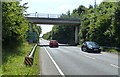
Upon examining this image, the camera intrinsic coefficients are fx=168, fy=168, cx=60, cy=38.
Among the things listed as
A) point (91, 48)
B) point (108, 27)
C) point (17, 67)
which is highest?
point (108, 27)

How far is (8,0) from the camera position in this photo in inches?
524

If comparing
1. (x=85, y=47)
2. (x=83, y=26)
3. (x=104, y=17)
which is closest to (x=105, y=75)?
(x=85, y=47)

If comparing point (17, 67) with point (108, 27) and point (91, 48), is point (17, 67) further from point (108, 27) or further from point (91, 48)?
point (108, 27)

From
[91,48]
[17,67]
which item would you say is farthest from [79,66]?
[91,48]

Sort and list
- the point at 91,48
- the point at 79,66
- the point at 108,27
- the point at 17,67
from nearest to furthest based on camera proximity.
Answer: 1. the point at 17,67
2. the point at 79,66
3. the point at 91,48
4. the point at 108,27

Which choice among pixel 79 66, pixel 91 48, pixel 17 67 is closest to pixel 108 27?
pixel 91 48

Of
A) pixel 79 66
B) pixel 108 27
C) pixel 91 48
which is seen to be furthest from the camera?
pixel 108 27

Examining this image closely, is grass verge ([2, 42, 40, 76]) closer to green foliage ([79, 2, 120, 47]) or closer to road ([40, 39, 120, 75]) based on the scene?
road ([40, 39, 120, 75])

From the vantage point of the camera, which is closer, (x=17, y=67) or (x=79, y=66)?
(x=17, y=67)

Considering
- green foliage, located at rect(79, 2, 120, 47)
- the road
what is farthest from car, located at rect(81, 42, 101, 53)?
the road

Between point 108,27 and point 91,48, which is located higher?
point 108,27

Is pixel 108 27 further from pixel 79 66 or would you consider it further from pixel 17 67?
pixel 17 67

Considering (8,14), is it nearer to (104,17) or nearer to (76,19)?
(104,17)

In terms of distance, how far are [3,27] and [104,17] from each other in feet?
65.0
